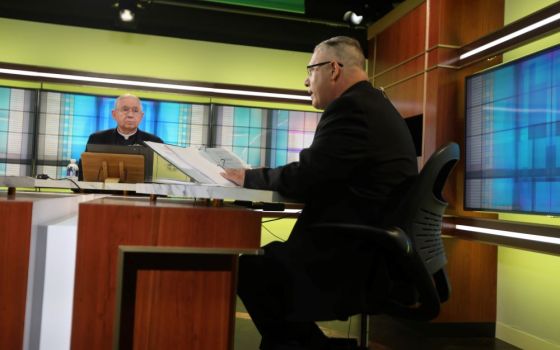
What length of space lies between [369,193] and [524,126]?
69.0 inches

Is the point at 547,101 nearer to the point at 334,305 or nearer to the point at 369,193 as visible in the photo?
the point at 369,193

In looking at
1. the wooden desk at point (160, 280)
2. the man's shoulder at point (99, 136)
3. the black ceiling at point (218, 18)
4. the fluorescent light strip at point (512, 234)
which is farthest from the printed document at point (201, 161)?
the black ceiling at point (218, 18)

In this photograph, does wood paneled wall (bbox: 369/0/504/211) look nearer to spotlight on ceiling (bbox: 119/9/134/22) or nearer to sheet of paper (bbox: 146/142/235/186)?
sheet of paper (bbox: 146/142/235/186)

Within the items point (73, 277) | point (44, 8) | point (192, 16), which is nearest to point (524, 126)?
point (73, 277)

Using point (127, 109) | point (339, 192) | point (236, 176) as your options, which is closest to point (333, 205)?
point (339, 192)

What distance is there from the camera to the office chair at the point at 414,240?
1435 millimetres

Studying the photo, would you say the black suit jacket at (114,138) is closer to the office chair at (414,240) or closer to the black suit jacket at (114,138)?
the black suit jacket at (114,138)

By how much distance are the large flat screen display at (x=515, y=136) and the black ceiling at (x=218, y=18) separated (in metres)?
2.04

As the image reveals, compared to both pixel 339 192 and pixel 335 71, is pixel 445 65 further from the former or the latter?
pixel 339 192

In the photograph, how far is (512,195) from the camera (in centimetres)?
293

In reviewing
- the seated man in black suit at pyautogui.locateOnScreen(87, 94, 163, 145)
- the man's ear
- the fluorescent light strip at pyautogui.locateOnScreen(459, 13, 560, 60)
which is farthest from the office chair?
the seated man in black suit at pyautogui.locateOnScreen(87, 94, 163, 145)

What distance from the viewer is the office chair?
4.71 feet

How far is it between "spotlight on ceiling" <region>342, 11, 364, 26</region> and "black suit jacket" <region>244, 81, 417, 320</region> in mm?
3285

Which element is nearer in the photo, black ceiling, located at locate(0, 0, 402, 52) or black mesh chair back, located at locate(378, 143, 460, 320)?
black mesh chair back, located at locate(378, 143, 460, 320)
